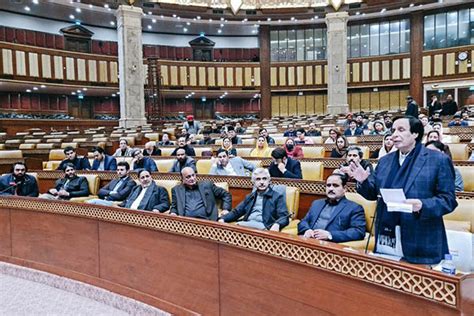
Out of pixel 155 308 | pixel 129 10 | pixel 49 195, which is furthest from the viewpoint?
pixel 129 10

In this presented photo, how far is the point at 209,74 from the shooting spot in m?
23.1

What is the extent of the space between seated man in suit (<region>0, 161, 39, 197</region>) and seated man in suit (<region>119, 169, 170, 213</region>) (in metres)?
1.63

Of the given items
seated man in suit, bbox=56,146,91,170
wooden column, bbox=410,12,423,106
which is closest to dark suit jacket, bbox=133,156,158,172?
seated man in suit, bbox=56,146,91,170

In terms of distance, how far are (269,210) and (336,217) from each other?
711mm

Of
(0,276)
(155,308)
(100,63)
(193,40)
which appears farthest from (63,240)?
(193,40)

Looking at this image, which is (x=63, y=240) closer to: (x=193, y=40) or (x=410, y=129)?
(x=410, y=129)

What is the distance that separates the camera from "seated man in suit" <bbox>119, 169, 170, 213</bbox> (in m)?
4.48

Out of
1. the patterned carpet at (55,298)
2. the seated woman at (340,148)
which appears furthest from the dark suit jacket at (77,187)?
the seated woman at (340,148)

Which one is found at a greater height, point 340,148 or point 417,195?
point 340,148

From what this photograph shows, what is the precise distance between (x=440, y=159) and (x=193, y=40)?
23158 millimetres

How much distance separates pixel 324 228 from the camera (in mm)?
3102

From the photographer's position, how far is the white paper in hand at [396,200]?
1872mm

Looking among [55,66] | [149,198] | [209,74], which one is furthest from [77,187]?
[209,74]

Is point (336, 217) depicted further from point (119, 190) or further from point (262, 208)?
point (119, 190)
